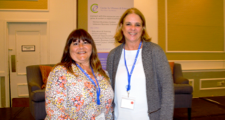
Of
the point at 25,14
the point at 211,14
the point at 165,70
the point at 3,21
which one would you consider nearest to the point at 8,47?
the point at 3,21

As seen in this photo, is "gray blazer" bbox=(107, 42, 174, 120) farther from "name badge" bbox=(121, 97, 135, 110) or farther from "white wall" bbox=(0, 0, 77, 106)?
"white wall" bbox=(0, 0, 77, 106)

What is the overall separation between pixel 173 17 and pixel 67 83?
418 cm

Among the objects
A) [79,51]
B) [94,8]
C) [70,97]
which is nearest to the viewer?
[70,97]

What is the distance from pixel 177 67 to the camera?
152 inches

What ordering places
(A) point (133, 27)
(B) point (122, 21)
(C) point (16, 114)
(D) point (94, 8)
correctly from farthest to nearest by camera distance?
(D) point (94, 8) < (C) point (16, 114) < (B) point (122, 21) < (A) point (133, 27)

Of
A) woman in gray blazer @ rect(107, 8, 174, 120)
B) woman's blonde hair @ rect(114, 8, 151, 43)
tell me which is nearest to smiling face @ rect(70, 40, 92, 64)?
woman in gray blazer @ rect(107, 8, 174, 120)

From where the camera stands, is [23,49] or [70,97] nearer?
[70,97]

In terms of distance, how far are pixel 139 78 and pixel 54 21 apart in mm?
3469

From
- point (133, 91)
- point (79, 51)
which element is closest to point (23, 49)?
point (79, 51)

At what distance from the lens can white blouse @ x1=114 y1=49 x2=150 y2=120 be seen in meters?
1.35

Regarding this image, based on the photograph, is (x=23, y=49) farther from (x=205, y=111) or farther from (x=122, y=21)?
(x=205, y=111)

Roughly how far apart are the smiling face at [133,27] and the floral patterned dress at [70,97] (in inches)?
22.1

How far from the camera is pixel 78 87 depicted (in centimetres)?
117

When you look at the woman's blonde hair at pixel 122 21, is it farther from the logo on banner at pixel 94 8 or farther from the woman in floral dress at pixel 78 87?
the logo on banner at pixel 94 8
